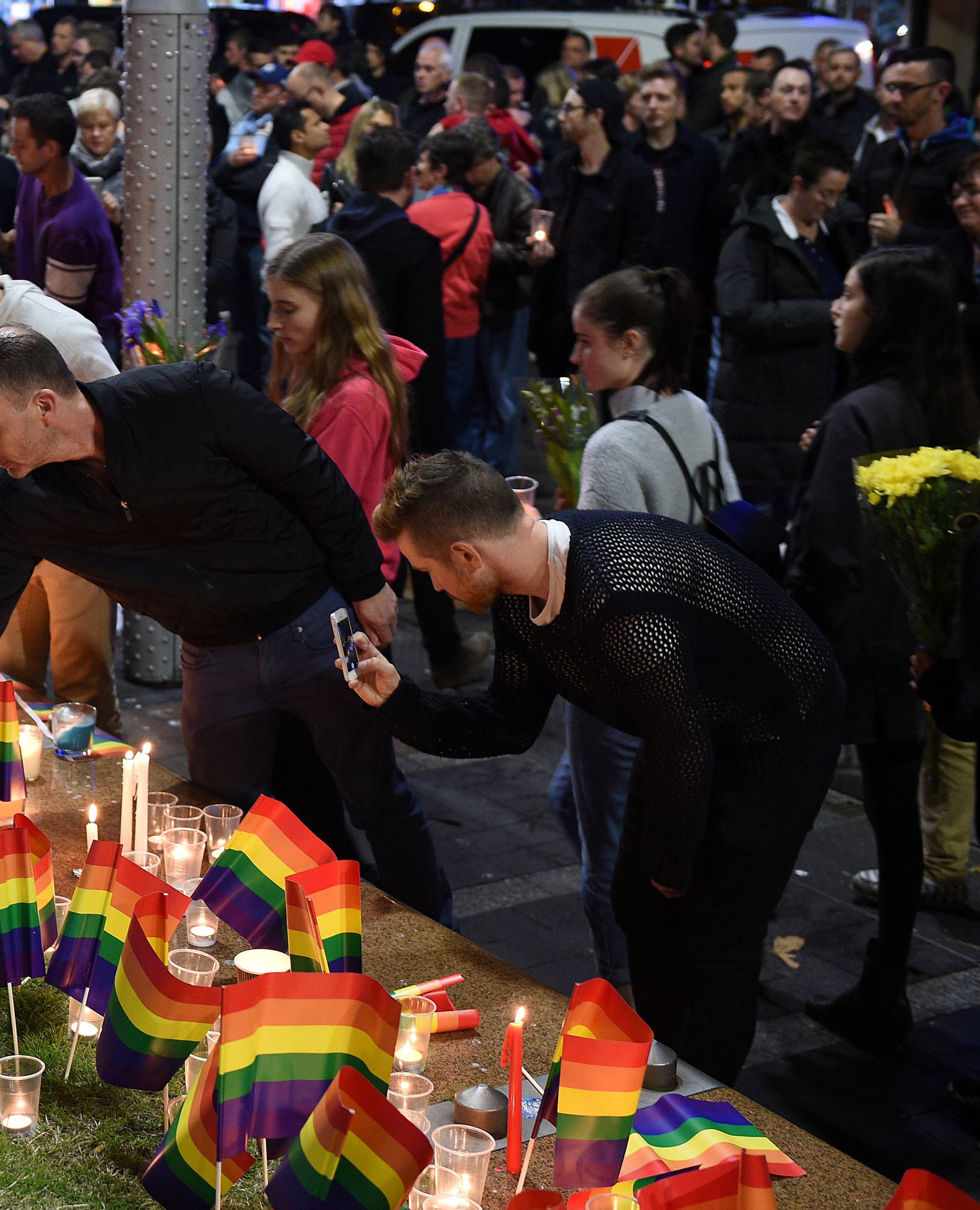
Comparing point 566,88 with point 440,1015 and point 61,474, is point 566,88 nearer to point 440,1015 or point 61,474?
point 61,474

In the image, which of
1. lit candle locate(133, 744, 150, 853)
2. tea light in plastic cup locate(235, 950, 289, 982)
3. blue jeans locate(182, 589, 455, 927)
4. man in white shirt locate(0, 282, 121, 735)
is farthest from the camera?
man in white shirt locate(0, 282, 121, 735)

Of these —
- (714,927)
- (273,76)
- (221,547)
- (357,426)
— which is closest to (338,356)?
(357,426)

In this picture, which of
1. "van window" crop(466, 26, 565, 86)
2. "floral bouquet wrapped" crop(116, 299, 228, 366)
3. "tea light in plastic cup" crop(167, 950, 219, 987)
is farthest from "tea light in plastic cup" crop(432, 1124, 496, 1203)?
"van window" crop(466, 26, 565, 86)

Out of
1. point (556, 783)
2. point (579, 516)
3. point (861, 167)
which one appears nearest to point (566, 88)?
point (861, 167)

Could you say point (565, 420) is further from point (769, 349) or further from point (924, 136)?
point (924, 136)

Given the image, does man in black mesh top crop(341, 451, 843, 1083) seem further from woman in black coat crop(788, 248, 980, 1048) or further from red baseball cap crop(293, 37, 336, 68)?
red baseball cap crop(293, 37, 336, 68)

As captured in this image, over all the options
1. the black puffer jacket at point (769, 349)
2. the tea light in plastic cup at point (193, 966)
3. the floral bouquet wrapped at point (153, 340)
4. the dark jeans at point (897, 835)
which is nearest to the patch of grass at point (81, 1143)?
the tea light in plastic cup at point (193, 966)

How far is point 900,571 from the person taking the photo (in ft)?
10.6

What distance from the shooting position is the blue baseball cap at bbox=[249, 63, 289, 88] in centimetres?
995

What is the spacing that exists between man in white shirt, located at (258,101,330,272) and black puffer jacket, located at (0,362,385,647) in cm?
398

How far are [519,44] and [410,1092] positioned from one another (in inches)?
481

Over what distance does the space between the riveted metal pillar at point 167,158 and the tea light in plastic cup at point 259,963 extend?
3194 millimetres

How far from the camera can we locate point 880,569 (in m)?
3.61

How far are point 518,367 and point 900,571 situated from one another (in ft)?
15.2
